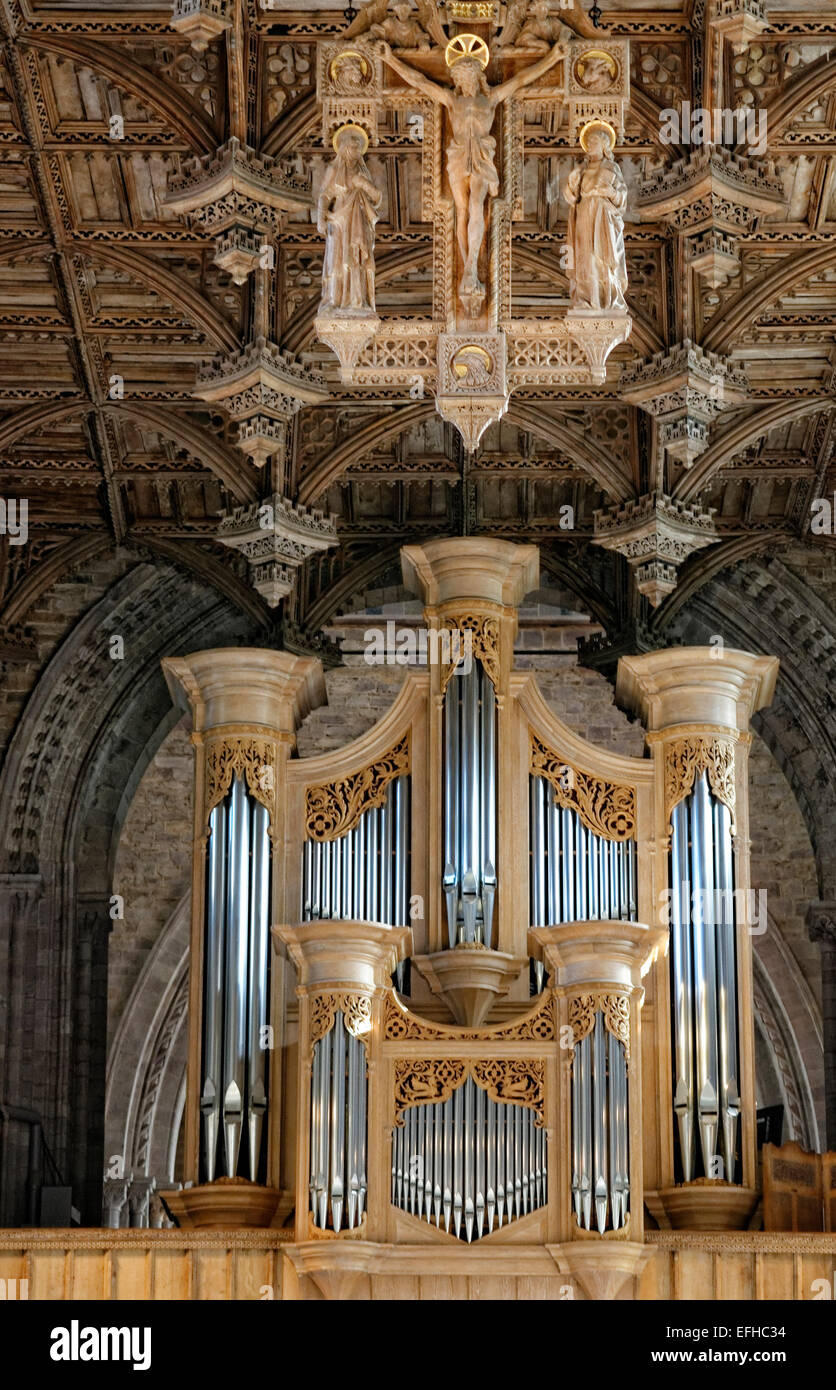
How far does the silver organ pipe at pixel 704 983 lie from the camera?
64.8ft

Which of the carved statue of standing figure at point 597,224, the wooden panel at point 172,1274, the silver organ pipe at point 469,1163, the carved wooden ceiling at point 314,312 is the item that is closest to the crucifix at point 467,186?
the carved statue of standing figure at point 597,224

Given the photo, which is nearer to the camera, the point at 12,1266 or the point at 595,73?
the point at 595,73

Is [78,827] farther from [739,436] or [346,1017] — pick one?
[739,436]

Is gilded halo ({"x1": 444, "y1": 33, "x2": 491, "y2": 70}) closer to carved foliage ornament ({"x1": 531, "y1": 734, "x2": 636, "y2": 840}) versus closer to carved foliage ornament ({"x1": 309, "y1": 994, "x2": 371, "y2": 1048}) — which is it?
carved foliage ornament ({"x1": 531, "y1": 734, "x2": 636, "y2": 840})

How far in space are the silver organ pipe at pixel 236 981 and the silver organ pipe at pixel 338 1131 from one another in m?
1.24

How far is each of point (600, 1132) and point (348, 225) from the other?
678cm

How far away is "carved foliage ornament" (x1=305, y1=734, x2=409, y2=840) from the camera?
69.6 feet

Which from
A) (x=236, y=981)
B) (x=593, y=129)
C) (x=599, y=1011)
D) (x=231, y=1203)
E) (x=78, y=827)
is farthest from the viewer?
(x=78, y=827)

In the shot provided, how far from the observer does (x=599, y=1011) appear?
62.4ft

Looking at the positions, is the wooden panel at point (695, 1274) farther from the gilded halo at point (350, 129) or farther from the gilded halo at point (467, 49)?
the gilded halo at point (467, 49)

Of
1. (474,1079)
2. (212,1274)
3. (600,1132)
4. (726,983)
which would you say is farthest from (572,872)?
(212,1274)

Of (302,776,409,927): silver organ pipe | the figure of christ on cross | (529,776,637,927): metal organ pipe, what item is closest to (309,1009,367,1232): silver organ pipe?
(302,776,409,927): silver organ pipe

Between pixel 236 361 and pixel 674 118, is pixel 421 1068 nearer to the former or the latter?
pixel 236 361

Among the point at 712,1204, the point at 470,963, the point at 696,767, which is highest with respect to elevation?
the point at 696,767
